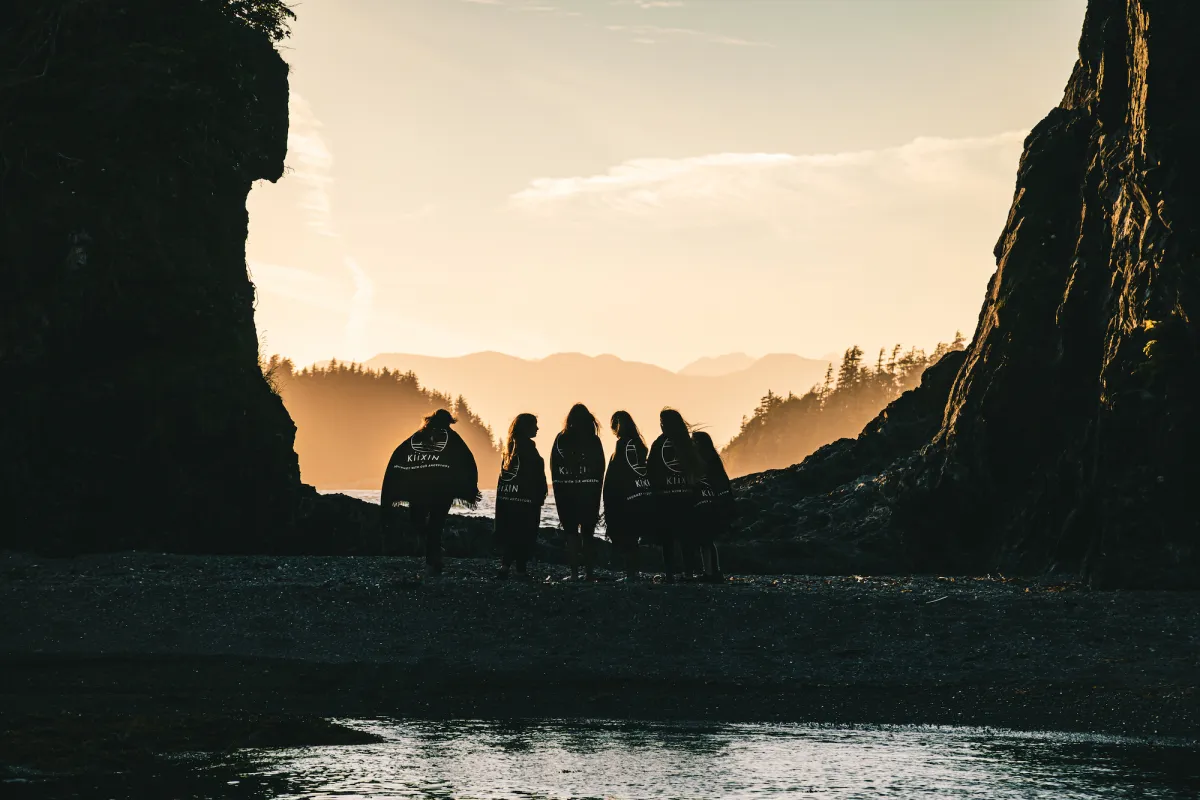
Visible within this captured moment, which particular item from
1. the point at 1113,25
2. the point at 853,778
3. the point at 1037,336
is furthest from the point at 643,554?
the point at 853,778

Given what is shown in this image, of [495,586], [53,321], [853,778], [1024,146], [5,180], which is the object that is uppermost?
[1024,146]

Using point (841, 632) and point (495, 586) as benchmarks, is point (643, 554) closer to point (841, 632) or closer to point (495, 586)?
point (495, 586)

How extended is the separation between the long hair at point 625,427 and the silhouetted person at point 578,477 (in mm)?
271

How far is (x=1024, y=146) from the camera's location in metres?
27.2

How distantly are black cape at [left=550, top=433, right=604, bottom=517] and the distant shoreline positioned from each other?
5.89ft

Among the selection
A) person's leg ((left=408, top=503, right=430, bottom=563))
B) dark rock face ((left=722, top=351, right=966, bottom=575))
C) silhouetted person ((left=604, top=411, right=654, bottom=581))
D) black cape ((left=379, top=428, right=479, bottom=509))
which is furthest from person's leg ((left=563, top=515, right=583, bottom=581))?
dark rock face ((left=722, top=351, right=966, bottom=575))

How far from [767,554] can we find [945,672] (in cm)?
1491

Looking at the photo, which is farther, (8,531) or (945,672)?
(8,531)

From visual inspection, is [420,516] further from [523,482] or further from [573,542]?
[573,542]

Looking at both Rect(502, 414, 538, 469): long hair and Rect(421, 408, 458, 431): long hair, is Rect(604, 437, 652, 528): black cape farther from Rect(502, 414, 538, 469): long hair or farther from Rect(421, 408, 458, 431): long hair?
Rect(421, 408, 458, 431): long hair

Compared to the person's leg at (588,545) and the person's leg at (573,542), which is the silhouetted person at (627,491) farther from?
the person's leg at (573,542)

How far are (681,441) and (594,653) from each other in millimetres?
5111

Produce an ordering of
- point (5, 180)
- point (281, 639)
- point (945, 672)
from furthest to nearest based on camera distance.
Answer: point (5, 180) < point (281, 639) < point (945, 672)

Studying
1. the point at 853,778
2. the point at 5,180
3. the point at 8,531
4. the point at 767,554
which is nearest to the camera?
the point at 853,778
